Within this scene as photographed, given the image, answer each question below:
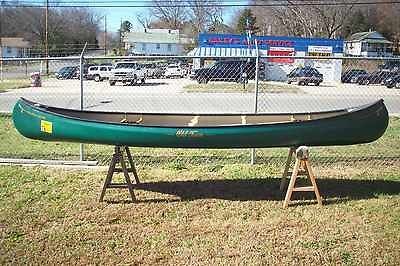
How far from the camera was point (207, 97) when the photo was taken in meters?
19.9

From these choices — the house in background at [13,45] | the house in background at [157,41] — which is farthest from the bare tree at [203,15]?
the house in background at [13,45]

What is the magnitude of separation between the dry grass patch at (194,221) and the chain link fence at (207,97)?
1273 mm

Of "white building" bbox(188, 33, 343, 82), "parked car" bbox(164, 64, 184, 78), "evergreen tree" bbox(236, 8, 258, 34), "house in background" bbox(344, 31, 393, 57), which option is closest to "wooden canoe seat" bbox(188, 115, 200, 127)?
"parked car" bbox(164, 64, 184, 78)

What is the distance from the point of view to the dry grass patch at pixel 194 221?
4445 millimetres

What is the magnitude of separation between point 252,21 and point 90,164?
67631 millimetres

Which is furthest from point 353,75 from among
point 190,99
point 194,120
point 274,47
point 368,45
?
point 368,45

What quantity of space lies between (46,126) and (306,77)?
21965 millimetres

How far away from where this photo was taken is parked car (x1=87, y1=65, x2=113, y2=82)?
3063cm

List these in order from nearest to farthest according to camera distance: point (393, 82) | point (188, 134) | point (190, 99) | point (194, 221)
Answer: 1. point (194, 221)
2. point (188, 134)
3. point (190, 99)
4. point (393, 82)

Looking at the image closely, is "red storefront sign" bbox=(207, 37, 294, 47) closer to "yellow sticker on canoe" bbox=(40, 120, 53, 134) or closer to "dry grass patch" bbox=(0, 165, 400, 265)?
"dry grass patch" bbox=(0, 165, 400, 265)

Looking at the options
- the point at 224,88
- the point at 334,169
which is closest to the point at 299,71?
the point at 224,88

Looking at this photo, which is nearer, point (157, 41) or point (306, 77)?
point (306, 77)

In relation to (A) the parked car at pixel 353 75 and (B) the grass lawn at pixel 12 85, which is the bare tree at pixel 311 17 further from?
(B) the grass lawn at pixel 12 85

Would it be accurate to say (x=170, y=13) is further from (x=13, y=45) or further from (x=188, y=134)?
(x=188, y=134)
